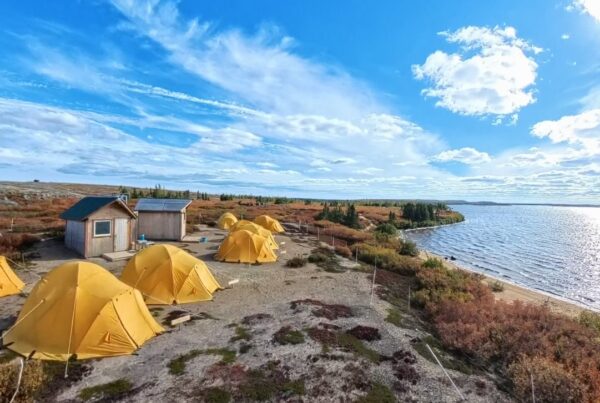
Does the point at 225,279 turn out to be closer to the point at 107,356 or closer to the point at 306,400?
the point at 107,356

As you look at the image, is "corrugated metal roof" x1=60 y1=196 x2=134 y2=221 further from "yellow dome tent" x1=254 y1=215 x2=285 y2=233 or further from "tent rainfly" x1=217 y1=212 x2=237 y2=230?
"yellow dome tent" x1=254 y1=215 x2=285 y2=233

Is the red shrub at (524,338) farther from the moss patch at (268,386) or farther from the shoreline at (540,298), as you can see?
the shoreline at (540,298)

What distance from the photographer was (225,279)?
1955 cm

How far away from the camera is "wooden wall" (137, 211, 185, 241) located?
102 feet

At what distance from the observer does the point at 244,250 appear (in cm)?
2428

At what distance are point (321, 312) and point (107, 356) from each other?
7648mm

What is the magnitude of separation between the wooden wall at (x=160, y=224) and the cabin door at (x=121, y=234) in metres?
6.12

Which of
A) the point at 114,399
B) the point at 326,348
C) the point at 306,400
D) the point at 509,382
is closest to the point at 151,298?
the point at 114,399

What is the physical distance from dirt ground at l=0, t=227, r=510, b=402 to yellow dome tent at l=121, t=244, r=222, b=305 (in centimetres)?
66

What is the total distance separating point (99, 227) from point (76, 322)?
14506 mm

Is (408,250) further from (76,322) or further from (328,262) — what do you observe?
(76,322)

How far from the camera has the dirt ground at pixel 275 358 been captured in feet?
29.4

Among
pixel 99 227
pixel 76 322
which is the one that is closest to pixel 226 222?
pixel 99 227

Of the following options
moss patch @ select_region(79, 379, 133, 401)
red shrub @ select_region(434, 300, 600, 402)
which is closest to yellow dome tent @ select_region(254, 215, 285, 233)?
red shrub @ select_region(434, 300, 600, 402)
